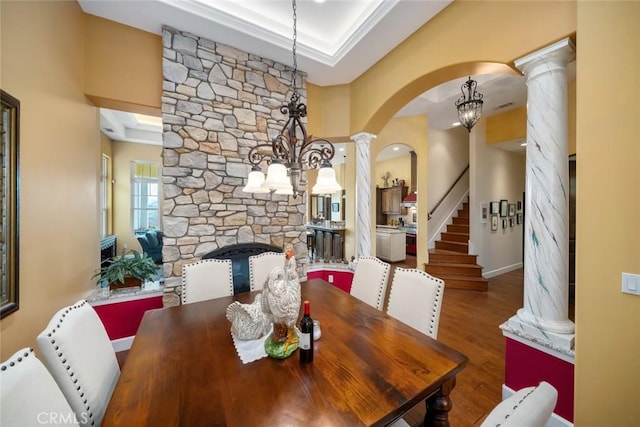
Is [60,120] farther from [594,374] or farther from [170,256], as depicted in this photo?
[594,374]

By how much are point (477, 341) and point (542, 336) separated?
4.26 ft

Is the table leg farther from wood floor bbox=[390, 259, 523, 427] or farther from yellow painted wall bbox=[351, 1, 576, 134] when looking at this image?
yellow painted wall bbox=[351, 1, 576, 134]

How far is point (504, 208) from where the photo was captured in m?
5.61

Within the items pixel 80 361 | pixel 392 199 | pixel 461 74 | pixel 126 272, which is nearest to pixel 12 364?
pixel 80 361

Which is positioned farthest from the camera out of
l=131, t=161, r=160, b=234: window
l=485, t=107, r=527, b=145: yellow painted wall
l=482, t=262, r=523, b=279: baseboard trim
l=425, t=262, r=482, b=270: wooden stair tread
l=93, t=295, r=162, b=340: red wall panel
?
l=131, t=161, r=160, b=234: window

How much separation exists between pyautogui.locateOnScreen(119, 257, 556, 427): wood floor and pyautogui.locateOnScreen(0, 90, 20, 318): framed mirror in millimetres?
2500

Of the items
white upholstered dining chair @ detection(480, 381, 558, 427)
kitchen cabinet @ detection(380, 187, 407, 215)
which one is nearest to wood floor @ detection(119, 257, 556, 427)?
white upholstered dining chair @ detection(480, 381, 558, 427)

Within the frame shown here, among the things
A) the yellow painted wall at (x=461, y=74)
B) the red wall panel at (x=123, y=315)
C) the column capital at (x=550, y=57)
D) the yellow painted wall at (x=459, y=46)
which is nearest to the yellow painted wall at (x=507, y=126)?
the yellow painted wall at (x=459, y=46)

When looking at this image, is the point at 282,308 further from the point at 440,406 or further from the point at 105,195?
the point at 105,195

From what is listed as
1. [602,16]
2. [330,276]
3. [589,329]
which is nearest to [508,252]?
[330,276]

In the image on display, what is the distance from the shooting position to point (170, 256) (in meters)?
2.71

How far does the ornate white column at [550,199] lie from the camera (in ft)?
5.42

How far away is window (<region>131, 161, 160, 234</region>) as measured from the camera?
6.07 meters

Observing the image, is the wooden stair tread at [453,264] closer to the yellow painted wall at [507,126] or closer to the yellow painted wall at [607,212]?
the yellow painted wall at [507,126]
